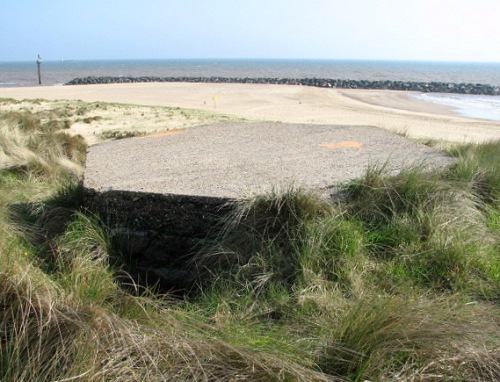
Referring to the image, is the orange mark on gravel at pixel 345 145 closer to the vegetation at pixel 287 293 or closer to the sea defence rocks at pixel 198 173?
the sea defence rocks at pixel 198 173

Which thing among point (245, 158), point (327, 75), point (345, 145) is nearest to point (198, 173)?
point (245, 158)

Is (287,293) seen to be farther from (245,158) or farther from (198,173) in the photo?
(245,158)

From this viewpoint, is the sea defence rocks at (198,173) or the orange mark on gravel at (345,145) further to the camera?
the orange mark on gravel at (345,145)

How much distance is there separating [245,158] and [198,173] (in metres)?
0.76

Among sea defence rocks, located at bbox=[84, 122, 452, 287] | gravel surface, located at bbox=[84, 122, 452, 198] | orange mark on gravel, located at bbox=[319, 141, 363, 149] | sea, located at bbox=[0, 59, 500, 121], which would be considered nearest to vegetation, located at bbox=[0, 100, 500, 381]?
sea defence rocks, located at bbox=[84, 122, 452, 287]

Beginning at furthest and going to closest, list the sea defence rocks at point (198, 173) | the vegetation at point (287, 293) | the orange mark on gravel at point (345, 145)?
1. the orange mark on gravel at point (345, 145)
2. the sea defence rocks at point (198, 173)
3. the vegetation at point (287, 293)

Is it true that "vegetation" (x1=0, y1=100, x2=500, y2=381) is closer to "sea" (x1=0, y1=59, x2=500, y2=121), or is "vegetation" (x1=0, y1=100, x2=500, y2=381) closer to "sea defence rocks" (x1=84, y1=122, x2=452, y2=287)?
"sea defence rocks" (x1=84, y1=122, x2=452, y2=287)

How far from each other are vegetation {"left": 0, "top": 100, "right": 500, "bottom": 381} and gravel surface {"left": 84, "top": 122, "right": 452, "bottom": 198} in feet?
1.15

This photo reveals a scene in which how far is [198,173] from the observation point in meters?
4.12

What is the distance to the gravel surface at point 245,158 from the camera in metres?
3.73

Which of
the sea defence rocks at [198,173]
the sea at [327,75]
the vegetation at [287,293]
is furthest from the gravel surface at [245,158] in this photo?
the sea at [327,75]

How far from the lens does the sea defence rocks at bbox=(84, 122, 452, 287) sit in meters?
3.40

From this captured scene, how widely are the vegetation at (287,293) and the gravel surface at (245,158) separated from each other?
350 millimetres

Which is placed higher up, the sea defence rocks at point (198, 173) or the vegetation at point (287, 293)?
the sea defence rocks at point (198, 173)
